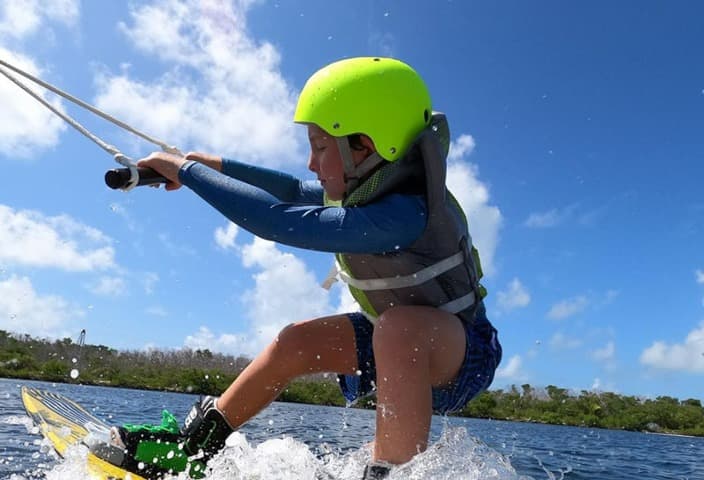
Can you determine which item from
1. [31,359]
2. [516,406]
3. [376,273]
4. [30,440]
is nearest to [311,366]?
[376,273]

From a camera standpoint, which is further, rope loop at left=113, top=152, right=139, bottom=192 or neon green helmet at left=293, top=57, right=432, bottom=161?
rope loop at left=113, top=152, right=139, bottom=192

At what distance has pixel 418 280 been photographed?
2678mm

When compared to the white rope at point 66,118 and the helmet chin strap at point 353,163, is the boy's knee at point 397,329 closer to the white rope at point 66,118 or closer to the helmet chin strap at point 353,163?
the helmet chin strap at point 353,163

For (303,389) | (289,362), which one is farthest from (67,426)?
(303,389)

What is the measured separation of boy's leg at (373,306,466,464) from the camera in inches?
90.4

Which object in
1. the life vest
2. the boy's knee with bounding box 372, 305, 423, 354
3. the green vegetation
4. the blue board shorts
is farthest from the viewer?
the green vegetation

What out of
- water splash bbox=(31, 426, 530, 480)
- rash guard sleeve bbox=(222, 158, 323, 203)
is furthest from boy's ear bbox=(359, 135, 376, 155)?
water splash bbox=(31, 426, 530, 480)

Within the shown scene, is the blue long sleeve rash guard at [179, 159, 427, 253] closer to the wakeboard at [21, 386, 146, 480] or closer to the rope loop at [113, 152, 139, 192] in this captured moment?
the rope loop at [113, 152, 139, 192]

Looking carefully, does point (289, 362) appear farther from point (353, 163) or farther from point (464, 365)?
point (353, 163)

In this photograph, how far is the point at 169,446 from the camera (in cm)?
293

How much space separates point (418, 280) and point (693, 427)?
13457 cm

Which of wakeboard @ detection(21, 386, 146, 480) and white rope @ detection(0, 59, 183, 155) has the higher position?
white rope @ detection(0, 59, 183, 155)

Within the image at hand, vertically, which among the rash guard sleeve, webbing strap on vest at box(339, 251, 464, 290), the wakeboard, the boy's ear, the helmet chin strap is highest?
the rash guard sleeve

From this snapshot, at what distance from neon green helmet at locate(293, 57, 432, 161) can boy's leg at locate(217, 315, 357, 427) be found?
1.03m
